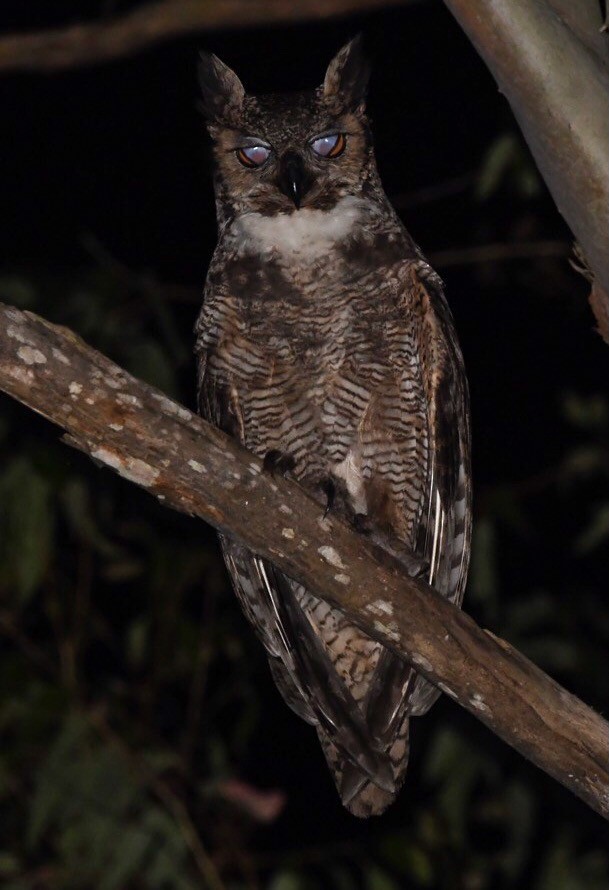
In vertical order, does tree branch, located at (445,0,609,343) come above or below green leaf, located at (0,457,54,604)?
above

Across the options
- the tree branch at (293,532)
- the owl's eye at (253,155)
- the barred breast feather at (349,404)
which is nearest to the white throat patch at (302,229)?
the barred breast feather at (349,404)

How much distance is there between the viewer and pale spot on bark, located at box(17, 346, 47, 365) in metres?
1.87

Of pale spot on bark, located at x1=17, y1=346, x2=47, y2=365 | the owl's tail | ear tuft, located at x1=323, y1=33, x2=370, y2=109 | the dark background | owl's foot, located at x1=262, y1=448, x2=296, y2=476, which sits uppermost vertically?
ear tuft, located at x1=323, y1=33, x2=370, y2=109

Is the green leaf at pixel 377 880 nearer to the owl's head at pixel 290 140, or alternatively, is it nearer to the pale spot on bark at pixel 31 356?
the owl's head at pixel 290 140

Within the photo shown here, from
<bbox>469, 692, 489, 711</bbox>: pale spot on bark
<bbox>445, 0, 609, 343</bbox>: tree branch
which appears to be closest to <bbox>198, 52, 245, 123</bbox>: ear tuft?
<bbox>445, 0, 609, 343</bbox>: tree branch

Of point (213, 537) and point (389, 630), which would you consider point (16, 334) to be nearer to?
point (389, 630)

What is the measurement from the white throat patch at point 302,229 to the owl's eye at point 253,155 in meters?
0.12

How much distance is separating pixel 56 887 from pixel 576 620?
1.92 m

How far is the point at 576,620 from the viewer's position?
14.1 ft

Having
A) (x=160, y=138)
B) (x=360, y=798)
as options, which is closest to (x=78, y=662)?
(x=360, y=798)

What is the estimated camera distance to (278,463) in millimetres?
2373

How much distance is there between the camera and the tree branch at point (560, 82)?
154cm

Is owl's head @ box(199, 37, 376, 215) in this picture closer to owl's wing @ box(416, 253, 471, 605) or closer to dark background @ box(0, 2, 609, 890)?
owl's wing @ box(416, 253, 471, 605)

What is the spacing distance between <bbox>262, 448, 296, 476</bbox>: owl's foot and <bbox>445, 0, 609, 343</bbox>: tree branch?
0.67 meters
